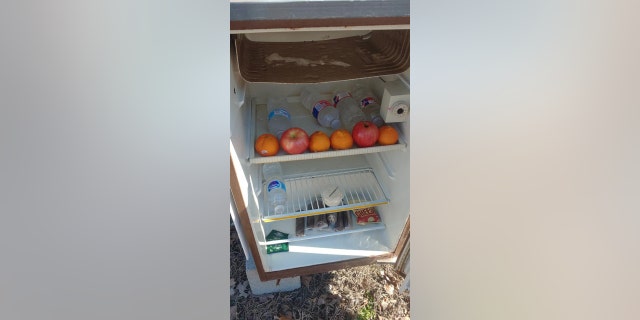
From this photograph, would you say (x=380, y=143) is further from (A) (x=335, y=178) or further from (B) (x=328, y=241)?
(B) (x=328, y=241)

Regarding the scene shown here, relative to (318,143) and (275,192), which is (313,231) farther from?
(318,143)

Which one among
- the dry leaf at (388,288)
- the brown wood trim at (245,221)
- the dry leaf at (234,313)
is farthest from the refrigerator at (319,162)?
the dry leaf at (234,313)

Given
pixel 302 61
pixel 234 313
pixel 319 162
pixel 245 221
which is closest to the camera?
pixel 245 221

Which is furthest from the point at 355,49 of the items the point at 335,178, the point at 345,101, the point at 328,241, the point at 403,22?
the point at 328,241

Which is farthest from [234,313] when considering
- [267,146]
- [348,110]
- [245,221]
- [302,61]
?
[302,61]

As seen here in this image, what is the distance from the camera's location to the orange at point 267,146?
4.37 feet

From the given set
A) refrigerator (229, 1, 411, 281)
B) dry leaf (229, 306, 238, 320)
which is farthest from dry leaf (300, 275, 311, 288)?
dry leaf (229, 306, 238, 320)

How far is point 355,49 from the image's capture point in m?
1.51

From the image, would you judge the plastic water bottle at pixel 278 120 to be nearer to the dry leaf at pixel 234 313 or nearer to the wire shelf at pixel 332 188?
the wire shelf at pixel 332 188

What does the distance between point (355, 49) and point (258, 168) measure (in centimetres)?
69

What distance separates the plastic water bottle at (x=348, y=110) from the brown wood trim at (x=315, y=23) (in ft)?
2.47

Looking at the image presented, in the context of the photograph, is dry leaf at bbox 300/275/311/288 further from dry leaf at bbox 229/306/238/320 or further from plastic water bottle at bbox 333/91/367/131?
plastic water bottle at bbox 333/91/367/131

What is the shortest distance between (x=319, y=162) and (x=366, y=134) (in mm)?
479

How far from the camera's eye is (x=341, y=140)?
139cm
